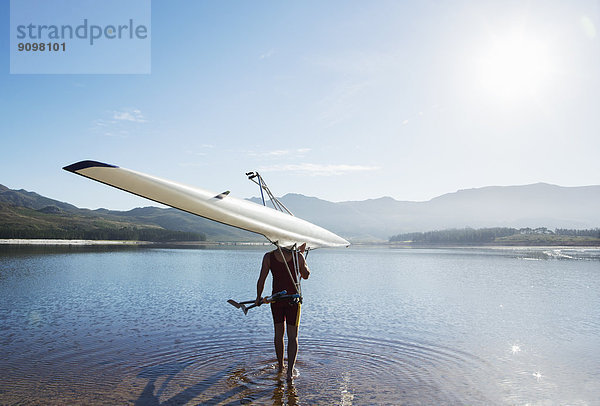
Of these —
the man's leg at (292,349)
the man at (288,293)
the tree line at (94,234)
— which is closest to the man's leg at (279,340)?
the man at (288,293)

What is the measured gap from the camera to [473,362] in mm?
8672

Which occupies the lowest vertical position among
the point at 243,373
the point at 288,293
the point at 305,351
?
the point at 305,351

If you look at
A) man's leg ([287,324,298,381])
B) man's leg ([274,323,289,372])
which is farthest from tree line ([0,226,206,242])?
man's leg ([287,324,298,381])

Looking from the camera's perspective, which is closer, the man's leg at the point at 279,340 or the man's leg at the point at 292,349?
the man's leg at the point at 292,349

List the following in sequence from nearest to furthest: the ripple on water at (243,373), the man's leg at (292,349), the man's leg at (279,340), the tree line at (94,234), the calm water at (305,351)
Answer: the ripple on water at (243,373)
the calm water at (305,351)
the man's leg at (292,349)
the man's leg at (279,340)
the tree line at (94,234)

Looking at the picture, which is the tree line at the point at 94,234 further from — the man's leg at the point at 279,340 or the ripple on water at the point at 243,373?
the man's leg at the point at 279,340

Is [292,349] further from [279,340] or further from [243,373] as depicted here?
[243,373]

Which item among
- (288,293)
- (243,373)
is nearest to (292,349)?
(288,293)

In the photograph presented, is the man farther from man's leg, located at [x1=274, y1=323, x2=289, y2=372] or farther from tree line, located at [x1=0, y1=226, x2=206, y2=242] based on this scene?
tree line, located at [x1=0, y1=226, x2=206, y2=242]

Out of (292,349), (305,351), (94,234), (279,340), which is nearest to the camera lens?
(292,349)

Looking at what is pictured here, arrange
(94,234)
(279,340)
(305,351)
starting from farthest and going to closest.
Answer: (94,234) < (305,351) < (279,340)

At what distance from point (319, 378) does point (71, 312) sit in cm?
946

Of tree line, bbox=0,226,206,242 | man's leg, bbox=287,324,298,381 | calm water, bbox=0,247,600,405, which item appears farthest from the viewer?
tree line, bbox=0,226,206,242

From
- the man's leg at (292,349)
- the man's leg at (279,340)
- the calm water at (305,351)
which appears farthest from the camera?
the man's leg at (279,340)
